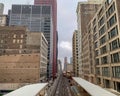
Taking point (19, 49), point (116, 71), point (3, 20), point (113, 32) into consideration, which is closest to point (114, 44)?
point (113, 32)

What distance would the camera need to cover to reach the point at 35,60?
8425 cm

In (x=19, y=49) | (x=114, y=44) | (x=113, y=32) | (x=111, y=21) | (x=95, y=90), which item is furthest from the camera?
(x=19, y=49)

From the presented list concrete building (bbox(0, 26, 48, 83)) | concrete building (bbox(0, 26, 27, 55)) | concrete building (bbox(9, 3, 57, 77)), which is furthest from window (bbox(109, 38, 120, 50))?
concrete building (bbox(9, 3, 57, 77))

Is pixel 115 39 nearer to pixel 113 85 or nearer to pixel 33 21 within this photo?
pixel 113 85

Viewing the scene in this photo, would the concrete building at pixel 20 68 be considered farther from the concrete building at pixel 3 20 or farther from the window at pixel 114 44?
the concrete building at pixel 3 20

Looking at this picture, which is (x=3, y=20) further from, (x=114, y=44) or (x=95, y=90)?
(x=95, y=90)

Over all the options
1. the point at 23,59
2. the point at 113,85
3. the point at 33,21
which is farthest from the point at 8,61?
the point at 33,21

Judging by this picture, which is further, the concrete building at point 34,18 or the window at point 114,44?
the concrete building at point 34,18

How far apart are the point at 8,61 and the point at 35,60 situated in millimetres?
13367

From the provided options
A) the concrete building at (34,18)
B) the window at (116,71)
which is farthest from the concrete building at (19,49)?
the concrete building at (34,18)

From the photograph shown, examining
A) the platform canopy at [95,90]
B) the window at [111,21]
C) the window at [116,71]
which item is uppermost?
the window at [111,21]

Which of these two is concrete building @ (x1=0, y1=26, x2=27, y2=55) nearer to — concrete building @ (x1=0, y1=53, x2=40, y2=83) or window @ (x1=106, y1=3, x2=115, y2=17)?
concrete building @ (x1=0, y1=53, x2=40, y2=83)

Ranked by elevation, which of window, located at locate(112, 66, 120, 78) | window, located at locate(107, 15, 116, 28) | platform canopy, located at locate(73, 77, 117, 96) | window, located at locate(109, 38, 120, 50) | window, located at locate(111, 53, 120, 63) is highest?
window, located at locate(107, 15, 116, 28)

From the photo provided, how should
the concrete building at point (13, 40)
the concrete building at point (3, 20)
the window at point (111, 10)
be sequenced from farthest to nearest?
the concrete building at point (3, 20) → the concrete building at point (13, 40) → the window at point (111, 10)
